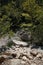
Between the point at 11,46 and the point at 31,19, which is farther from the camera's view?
the point at 31,19

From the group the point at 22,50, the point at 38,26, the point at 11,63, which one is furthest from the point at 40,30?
the point at 11,63

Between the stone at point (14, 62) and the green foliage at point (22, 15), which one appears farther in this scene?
the green foliage at point (22, 15)

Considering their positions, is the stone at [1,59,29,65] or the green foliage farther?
the green foliage

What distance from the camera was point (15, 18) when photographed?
36.2 feet

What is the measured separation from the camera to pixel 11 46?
849 cm

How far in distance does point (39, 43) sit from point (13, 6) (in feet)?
11.3

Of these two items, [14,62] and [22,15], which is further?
[22,15]

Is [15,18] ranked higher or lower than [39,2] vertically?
lower

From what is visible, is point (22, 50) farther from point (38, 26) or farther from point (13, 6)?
point (13, 6)

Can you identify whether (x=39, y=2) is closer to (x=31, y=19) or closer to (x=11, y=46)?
(x=31, y=19)

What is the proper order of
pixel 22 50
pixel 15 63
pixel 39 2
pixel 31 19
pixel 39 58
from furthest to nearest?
pixel 39 2 → pixel 31 19 → pixel 22 50 → pixel 39 58 → pixel 15 63

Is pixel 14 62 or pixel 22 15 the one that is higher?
pixel 14 62

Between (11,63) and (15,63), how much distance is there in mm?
163

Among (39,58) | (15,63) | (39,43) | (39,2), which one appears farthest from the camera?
(39,2)
